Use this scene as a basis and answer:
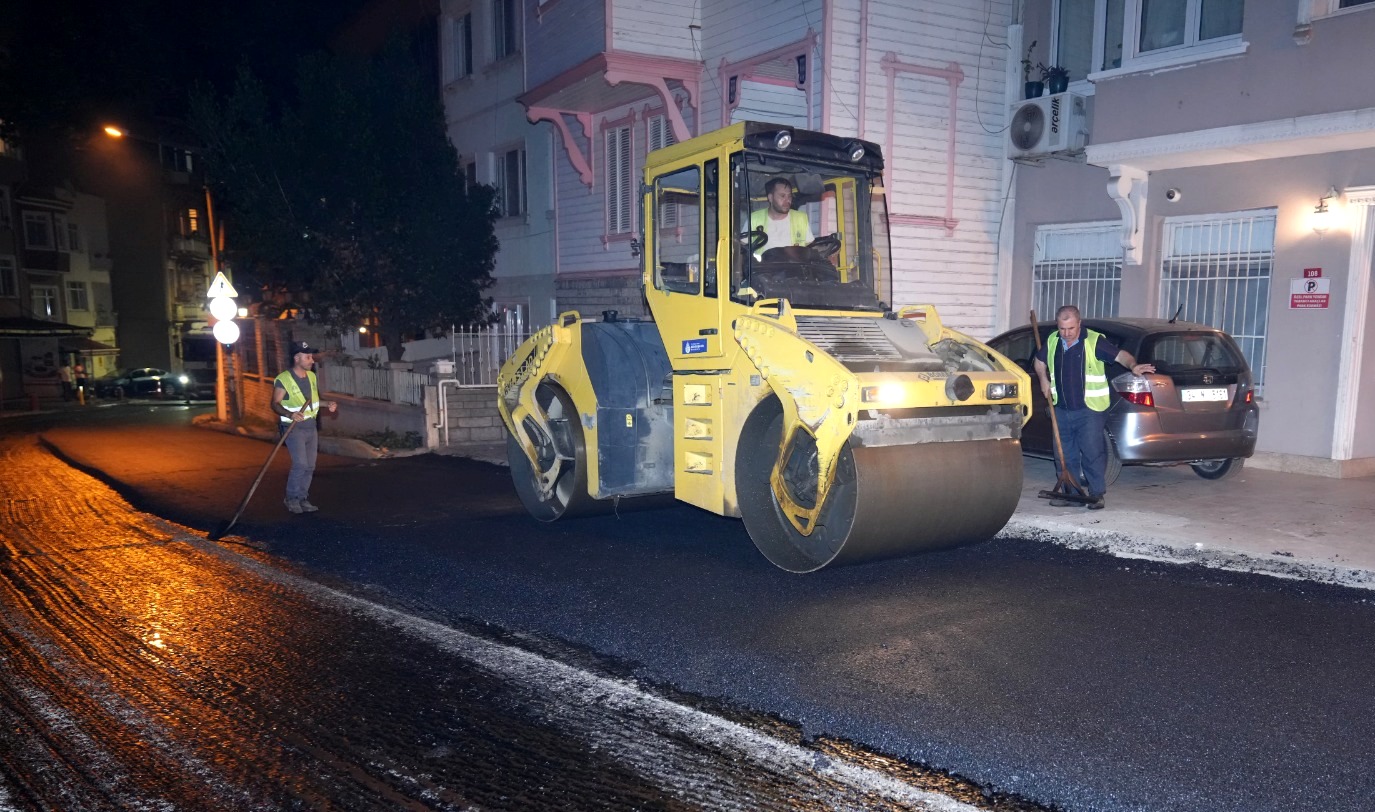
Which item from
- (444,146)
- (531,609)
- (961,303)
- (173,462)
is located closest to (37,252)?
(444,146)

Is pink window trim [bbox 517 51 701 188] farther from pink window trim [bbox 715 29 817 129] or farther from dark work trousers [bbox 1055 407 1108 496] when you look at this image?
dark work trousers [bbox 1055 407 1108 496]

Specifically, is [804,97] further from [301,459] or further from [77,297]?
[77,297]

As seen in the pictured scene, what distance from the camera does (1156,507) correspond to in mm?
8508

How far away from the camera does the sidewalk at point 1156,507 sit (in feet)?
22.7

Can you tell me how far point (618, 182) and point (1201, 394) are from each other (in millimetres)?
10102

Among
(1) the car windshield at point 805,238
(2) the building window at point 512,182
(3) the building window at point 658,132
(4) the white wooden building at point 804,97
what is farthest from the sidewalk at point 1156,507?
(2) the building window at point 512,182

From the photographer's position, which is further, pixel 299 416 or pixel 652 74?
pixel 652 74

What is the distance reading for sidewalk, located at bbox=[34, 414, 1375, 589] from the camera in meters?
6.91

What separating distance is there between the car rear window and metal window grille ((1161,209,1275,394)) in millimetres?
1915

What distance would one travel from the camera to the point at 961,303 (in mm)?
13344

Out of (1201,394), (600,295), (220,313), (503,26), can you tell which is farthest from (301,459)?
(503,26)

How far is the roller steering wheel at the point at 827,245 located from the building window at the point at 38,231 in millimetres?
41688

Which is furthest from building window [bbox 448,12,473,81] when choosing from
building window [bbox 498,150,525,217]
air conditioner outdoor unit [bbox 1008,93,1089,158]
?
air conditioner outdoor unit [bbox 1008,93,1089,158]

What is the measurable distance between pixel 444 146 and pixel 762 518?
15.5 meters
